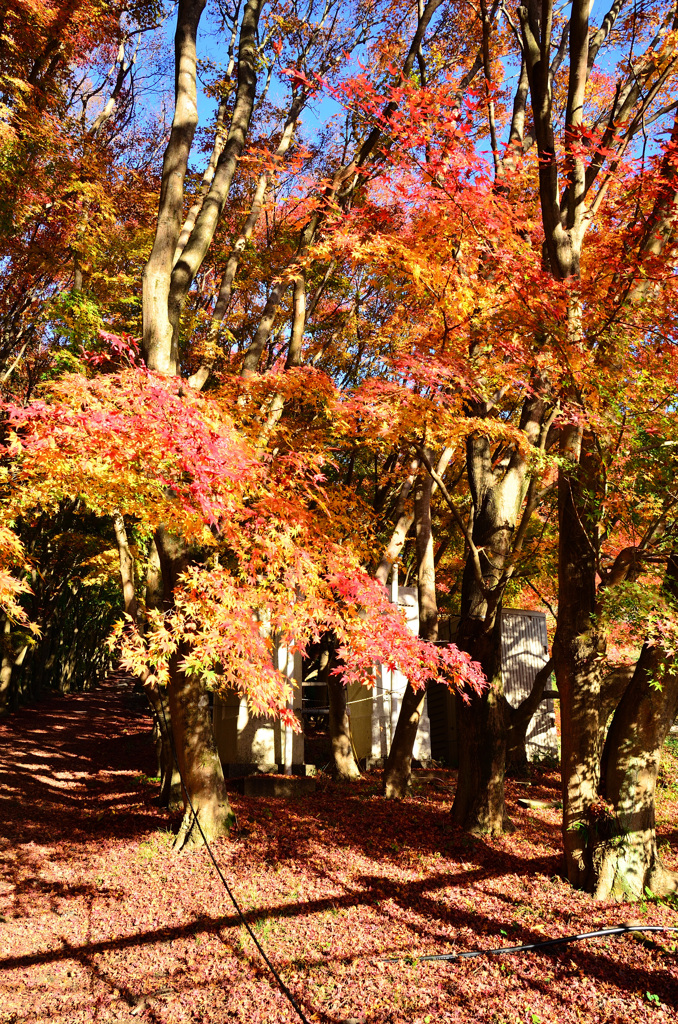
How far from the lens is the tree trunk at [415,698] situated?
9.28m

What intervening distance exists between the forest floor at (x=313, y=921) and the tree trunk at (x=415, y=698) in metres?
0.41

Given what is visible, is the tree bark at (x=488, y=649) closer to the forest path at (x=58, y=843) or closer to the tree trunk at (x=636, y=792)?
the tree trunk at (x=636, y=792)

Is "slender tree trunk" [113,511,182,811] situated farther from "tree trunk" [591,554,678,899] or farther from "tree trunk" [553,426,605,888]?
"tree trunk" [591,554,678,899]

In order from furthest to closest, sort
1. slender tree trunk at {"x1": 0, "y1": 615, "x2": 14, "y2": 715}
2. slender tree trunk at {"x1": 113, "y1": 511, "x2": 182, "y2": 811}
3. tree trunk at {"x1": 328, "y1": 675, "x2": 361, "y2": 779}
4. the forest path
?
slender tree trunk at {"x1": 0, "y1": 615, "x2": 14, "y2": 715} → tree trunk at {"x1": 328, "y1": 675, "x2": 361, "y2": 779} → slender tree trunk at {"x1": 113, "y1": 511, "x2": 182, "y2": 811} → the forest path

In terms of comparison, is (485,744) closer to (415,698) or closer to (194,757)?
(415,698)

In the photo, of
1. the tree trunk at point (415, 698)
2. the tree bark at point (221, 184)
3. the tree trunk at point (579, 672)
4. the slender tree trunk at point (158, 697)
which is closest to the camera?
the tree trunk at point (579, 672)

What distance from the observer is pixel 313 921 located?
5.82 meters

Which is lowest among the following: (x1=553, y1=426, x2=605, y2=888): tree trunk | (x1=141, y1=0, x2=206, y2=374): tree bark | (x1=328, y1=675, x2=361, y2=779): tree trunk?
(x1=328, y1=675, x2=361, y2=779): tree trunk

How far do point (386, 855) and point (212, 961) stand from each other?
2.71 m

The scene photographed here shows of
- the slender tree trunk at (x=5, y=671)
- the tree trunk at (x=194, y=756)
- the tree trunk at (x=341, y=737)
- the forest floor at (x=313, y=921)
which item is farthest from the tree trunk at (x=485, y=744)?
the slender tree trunk at (x=5, y=671)

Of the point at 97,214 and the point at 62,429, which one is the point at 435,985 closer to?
the point at 62,429

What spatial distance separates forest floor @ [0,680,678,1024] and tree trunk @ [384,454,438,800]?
0.41 meters

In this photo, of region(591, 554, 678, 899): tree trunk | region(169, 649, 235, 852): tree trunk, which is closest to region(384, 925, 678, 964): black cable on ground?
region(591, 554, 678, 899): tree trunk

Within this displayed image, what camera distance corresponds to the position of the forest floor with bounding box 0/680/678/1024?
4.62 metres
